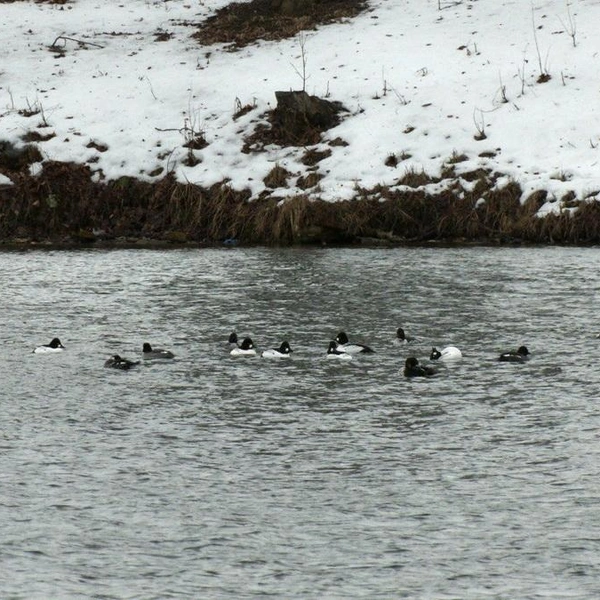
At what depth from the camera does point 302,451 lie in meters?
11.0

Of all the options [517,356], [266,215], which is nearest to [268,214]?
[266,215]

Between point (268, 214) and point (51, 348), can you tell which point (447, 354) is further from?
point (268, 214)

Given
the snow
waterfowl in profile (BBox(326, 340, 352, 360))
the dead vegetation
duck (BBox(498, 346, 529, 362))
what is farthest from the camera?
the dead vegetation

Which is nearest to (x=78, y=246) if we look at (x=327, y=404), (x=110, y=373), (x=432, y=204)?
(x=432, y=204)

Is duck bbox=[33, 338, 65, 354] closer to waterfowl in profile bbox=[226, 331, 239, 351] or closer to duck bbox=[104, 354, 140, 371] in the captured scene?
duck bbox=[104, 354, 140, 371]

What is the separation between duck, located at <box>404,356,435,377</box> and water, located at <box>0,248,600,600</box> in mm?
212

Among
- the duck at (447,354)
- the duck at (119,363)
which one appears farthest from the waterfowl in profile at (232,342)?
the duck at (447,354)

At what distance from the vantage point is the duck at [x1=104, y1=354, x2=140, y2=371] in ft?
49.2

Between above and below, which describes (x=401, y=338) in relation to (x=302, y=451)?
above

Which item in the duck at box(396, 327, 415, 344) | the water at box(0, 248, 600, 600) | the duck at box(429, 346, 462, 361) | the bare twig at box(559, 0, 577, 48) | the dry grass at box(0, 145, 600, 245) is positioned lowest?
the water at box(0, 248, 600, 600)

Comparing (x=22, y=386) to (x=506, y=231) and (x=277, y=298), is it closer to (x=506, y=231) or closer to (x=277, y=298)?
(x=277, y=298)

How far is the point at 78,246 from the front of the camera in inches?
1142

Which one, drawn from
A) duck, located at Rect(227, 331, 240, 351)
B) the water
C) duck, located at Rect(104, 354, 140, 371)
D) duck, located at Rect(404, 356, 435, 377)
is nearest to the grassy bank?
the water

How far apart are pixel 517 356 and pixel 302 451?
488 centimetres
